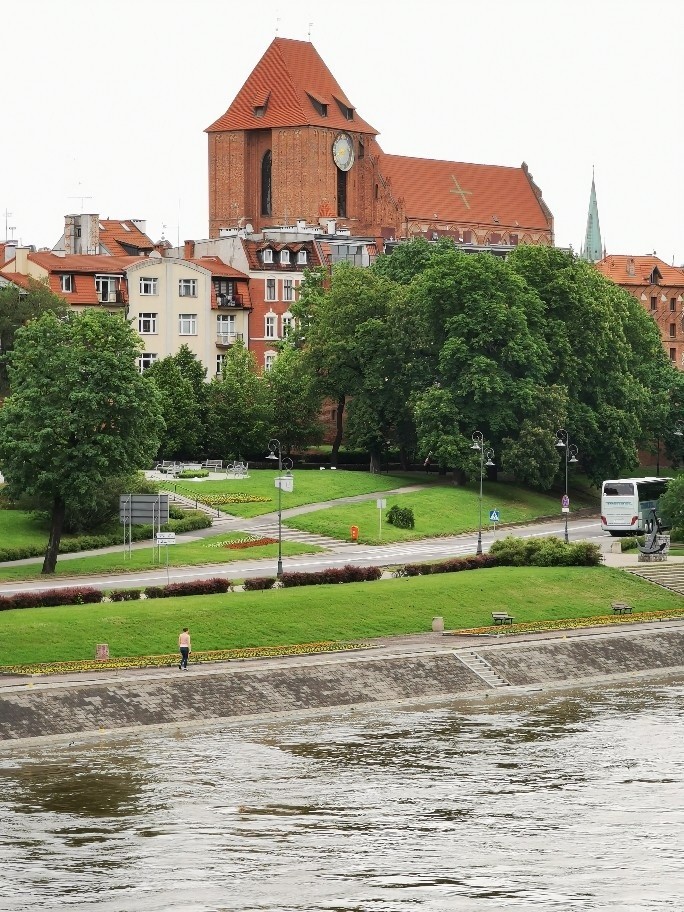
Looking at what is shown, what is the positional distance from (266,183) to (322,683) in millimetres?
120347

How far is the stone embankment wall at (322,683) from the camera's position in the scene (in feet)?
189

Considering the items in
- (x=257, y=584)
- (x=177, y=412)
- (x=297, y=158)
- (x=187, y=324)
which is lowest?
(x=257, y=584)

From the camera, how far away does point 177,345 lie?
141375 mm

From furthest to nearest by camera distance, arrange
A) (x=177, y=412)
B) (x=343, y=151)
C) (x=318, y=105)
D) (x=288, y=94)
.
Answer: (x=343, y=151), (x=318, y=105), (x=288, y=94), (x=177, y=412)

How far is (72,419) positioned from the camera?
83.4m

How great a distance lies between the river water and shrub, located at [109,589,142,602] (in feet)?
43.2

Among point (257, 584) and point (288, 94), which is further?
point (288, 94)

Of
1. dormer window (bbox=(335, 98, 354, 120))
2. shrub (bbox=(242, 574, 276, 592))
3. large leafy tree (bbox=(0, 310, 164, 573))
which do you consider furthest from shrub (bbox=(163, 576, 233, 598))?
dormer window (bbox=(335, 98, 354, 120))

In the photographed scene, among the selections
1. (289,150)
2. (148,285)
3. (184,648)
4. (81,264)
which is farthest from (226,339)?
(184,648)

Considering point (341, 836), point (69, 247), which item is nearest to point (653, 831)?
point (341, 836)

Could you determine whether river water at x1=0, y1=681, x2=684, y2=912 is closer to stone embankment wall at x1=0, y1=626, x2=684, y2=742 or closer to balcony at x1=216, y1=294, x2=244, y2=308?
stone embankment wall at x1=0, y1=626, x2=684, y2=742

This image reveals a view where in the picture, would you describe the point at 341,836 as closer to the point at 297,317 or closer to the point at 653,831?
the point at 653,831

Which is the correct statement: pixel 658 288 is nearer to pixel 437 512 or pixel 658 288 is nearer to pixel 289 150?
pixel 289 150

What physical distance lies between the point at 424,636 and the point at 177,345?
71.8 metres
